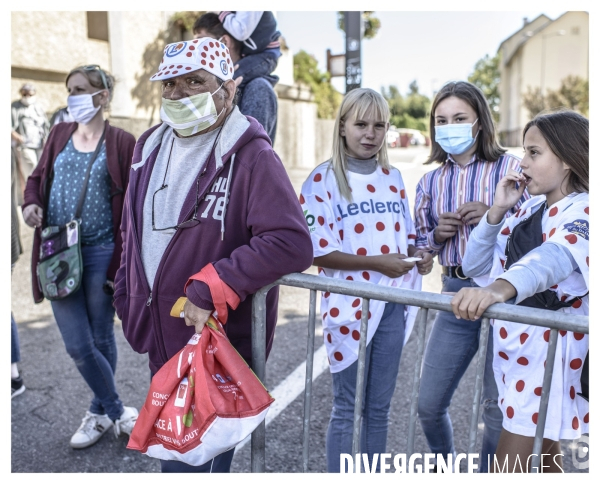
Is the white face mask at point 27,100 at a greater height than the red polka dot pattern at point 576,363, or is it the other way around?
the white face mask at point 27,100

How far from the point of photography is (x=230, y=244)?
6.93 feet

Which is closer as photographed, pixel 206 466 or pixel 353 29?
pixel 206 466

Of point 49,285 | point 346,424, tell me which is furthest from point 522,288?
point 49,285

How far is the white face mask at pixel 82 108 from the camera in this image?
3.15m

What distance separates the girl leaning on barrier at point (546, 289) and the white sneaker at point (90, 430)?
220 centimetres

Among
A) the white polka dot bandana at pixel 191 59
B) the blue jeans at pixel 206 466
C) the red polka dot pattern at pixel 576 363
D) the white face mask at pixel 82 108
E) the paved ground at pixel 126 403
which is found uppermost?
the white polka dot bandana at pixel 191 59

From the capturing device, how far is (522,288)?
5.88 feet

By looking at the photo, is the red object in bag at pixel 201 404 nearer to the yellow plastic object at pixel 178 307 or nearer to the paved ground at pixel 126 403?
the yellow plastic object at pixel 178 307

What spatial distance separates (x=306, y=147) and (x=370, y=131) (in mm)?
12079

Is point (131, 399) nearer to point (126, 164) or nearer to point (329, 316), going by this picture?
point (126, 164)

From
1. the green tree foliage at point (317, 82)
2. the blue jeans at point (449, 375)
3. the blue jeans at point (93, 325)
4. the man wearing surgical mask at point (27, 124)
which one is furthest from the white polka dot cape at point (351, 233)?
the green tree foliage at point (317, 82)

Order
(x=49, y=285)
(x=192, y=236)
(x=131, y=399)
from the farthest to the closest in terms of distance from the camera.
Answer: (x=131, y=399)
(x=49, y=285)
(x=192, y=236)

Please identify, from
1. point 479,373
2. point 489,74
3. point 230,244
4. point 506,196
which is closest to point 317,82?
point 506,196
